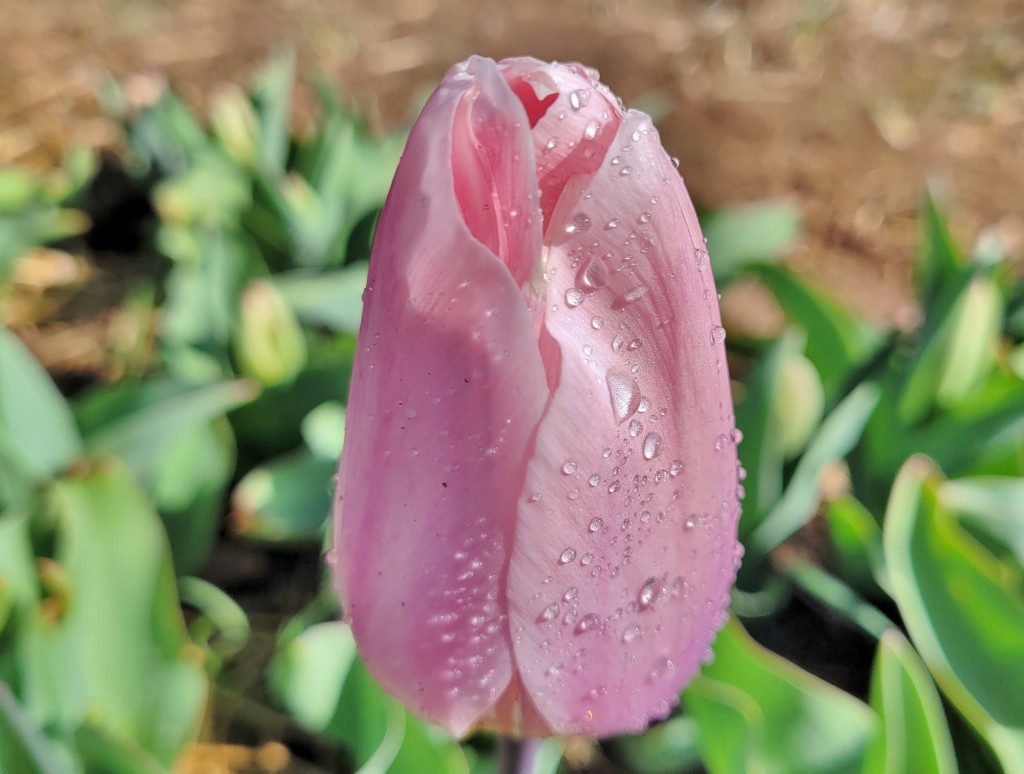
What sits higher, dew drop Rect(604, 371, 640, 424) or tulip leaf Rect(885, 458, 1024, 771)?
dew drop Rect(604, 371, 640, 424)

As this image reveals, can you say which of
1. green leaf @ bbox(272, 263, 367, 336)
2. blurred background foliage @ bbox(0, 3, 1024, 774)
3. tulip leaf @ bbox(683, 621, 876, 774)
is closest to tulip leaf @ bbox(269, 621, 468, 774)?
blurred background foliage @ bbox(0, 3, 1024, 774)

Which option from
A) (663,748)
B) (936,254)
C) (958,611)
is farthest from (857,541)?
(936,254)

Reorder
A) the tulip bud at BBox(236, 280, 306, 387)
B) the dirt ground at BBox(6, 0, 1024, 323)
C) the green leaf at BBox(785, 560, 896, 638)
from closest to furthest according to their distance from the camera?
the green leaf at BBox(785, 560, 896, 638) → the tulip bud at BBox(236, 280, 306, 387) → the dirt ground at BBox(6, 0, 1024, 323)

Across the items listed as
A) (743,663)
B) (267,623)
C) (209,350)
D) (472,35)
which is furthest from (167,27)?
(743,663)

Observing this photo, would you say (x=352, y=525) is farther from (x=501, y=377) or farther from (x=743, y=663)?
(x=743, y=663)

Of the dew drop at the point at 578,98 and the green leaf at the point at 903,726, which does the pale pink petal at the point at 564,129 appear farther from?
the green leaf at the point at 903,726

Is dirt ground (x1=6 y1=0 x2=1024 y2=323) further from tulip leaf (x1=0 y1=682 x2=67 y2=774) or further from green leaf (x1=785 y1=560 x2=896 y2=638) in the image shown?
tulip leaf (x1=0 y1=682 x2=67 y2=774)
